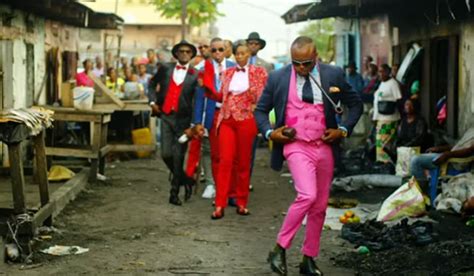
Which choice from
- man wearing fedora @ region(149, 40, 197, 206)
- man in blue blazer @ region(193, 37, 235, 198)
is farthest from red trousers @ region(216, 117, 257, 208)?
man wearing fedora @ region(149, 40, 197, 206)

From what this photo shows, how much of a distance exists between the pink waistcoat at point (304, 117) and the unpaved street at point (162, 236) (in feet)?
3.86

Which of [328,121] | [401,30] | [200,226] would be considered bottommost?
[200,226]

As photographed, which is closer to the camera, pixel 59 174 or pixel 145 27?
pixel 59 174

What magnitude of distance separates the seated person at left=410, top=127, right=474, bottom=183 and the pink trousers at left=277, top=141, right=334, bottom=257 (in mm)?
3662

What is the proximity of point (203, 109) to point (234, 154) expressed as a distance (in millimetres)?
926

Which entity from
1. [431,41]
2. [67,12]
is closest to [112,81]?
[67,12]

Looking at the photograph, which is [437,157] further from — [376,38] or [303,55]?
[376,38]

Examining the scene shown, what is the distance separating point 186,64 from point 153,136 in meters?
7.16

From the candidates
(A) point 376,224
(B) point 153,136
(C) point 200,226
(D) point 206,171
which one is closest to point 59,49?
(B) point 153,136

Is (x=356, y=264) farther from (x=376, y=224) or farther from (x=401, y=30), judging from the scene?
(x=401, y=30)

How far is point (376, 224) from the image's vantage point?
367 inches

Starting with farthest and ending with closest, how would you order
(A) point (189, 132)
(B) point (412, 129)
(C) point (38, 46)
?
(C) point (38, 46) → (B) point (412, 129) → (A) point (189, 132)

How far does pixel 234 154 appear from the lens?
437 inches

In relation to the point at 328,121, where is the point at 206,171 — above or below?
below
